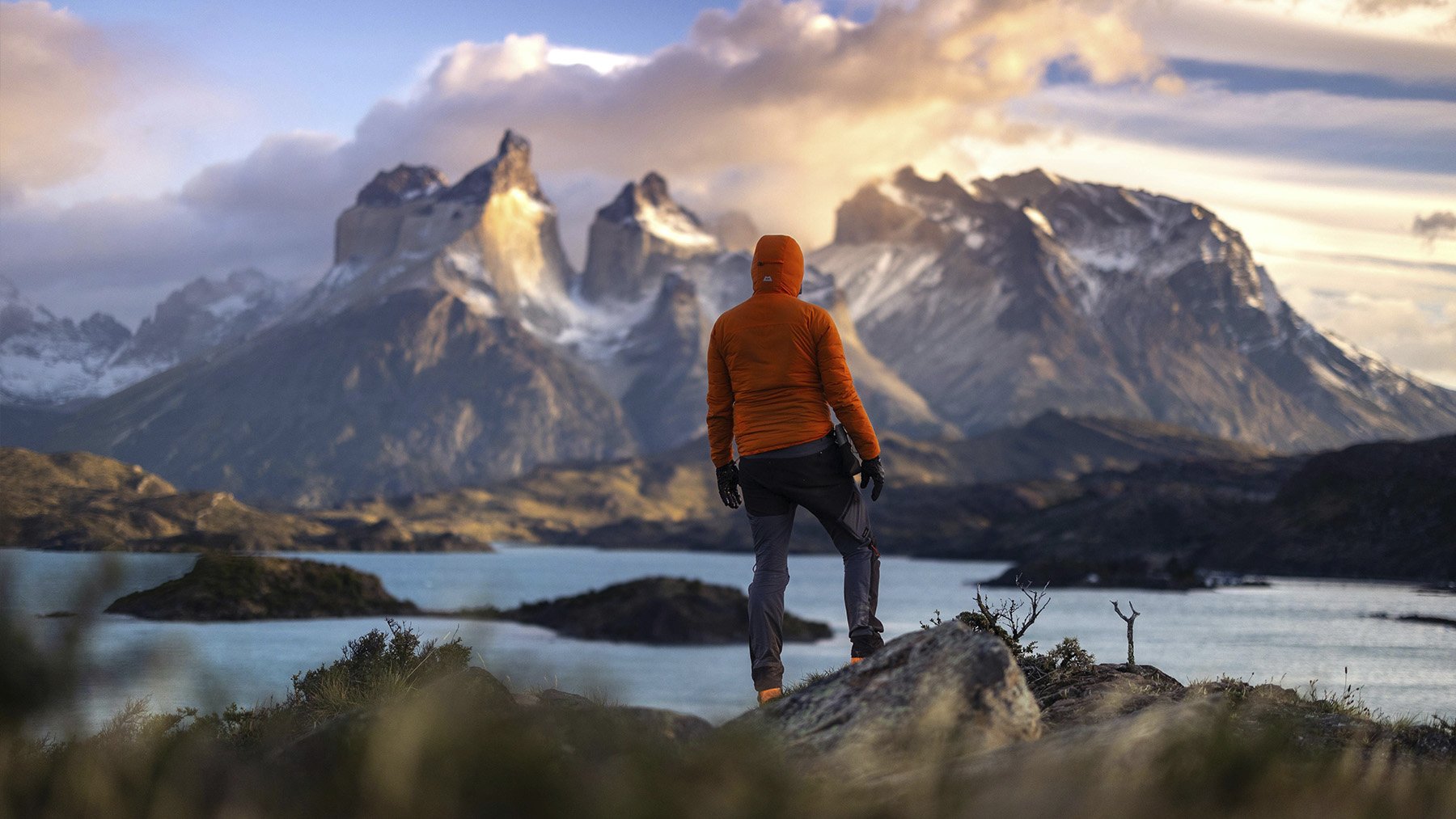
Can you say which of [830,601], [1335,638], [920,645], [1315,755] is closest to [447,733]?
[920,645]

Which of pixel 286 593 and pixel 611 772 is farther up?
pixel 611 772

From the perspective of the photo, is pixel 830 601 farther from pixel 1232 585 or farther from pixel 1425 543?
pixel 1425 543

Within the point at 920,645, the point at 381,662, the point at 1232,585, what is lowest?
the point at 1232,585

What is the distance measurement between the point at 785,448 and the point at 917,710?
3.80 metres

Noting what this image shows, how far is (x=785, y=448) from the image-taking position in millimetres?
9953

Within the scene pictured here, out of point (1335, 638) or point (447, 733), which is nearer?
point (447, 733)

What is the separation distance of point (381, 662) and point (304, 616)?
77.0 meters

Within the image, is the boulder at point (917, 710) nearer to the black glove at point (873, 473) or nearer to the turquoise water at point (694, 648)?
the turquoise water at point (694, 648)

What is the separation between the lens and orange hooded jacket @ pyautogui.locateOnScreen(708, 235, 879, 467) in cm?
998

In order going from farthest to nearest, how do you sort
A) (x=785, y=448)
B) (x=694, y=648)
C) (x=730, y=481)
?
(x=694, y=648), (x=730, y=481), (x=785, y=448)

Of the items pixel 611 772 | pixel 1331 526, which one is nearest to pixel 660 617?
pixel 611 772

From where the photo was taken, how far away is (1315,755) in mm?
6996

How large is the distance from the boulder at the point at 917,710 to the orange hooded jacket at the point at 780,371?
296cm

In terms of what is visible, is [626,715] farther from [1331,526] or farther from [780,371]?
[1331,526]
